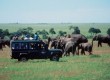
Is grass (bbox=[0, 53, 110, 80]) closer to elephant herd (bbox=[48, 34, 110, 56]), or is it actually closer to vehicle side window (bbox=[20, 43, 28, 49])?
vehicle side window (bbox=[20, 43, 28, 49])

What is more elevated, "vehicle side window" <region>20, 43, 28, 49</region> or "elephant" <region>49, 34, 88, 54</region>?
"vehicle side window" <region>20, 43, 28, 49</region>

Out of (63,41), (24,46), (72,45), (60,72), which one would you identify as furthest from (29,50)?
(63,41)

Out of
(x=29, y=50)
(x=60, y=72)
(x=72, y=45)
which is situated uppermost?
(x=29, y=50)

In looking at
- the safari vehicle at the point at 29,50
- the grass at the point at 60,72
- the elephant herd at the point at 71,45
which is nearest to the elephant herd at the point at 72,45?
the elephant herd at the point at 71,45

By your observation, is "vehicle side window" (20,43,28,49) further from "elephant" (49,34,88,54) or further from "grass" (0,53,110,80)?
"elephant" (49,34,88,54)

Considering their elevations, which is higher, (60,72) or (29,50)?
(29,50)

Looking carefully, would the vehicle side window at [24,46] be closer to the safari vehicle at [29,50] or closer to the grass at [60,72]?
the safari vehicle at [29,50]

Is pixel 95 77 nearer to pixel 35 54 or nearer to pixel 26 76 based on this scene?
pixel 26 76

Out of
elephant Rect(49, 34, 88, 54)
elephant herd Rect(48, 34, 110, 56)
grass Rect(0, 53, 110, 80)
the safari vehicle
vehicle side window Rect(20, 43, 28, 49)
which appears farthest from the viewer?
elephant Rect(49, 34, 88, 54)

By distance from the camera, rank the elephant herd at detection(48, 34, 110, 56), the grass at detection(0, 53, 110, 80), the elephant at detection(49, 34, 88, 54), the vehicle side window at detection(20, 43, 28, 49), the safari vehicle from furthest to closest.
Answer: the elephant at detection(49, 34, 88, 54)
the elephant herd at detection(48, 34, 110, 56)
the vehicle side window at detection(20, 43, 28, 49)
the safari vehicle
the grass at detection(0, 53, 110, 80)

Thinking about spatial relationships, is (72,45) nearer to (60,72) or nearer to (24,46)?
(24,46)

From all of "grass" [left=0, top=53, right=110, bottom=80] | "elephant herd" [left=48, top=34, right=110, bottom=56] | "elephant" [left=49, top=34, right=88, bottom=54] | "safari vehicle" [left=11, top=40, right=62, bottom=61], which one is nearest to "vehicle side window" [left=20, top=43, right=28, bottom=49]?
"safari vehicle" [left=11, top=40, right=62, bottom=61]

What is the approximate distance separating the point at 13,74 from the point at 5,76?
66 centimetres

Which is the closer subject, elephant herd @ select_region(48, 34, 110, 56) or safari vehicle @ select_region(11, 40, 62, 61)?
safari vehicle @ select_region(11, 40, 62, 61)
